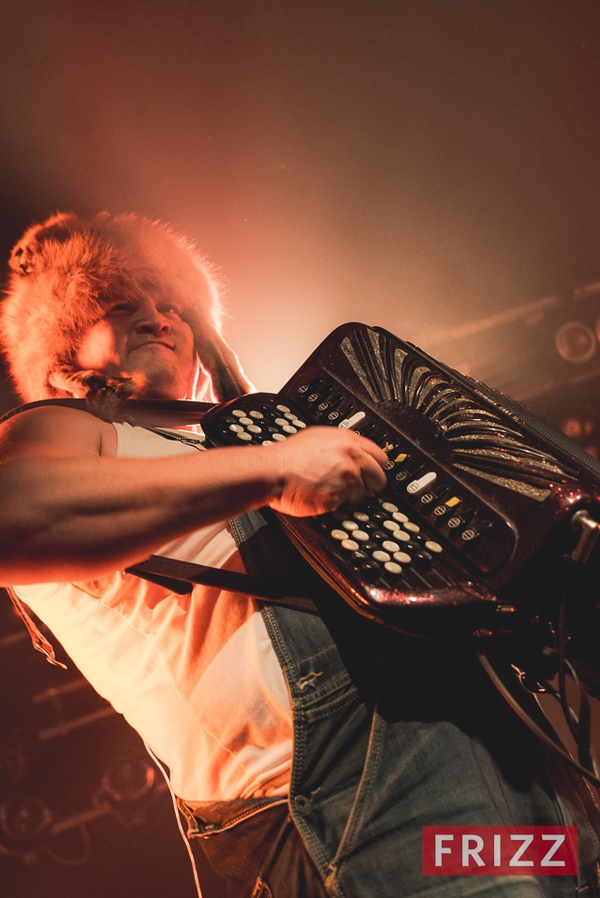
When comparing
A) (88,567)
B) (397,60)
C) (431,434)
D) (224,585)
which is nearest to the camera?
(88,567)

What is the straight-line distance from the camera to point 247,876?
2.85 feet

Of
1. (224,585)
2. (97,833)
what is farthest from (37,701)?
(224,585)

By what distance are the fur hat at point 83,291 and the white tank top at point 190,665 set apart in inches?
19.5

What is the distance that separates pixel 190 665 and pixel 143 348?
77 cm

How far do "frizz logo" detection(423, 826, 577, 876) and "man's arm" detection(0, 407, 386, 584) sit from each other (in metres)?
0.46

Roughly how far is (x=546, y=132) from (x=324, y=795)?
1940 millimetres

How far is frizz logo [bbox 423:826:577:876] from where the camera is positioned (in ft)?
2.32

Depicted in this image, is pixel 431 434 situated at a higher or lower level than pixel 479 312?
lower

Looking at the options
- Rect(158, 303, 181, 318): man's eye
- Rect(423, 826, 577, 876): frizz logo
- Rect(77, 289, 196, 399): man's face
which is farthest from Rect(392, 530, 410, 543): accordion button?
Rect(158, 303, 181, 318): man's eye

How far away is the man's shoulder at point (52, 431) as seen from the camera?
0.82m

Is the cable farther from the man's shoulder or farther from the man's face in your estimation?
the man's face

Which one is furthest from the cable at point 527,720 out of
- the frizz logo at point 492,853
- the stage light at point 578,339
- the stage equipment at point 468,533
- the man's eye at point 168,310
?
the stage light at point 578,339

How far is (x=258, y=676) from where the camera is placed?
81cm

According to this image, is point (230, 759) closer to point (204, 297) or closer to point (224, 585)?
point (224, 585)
